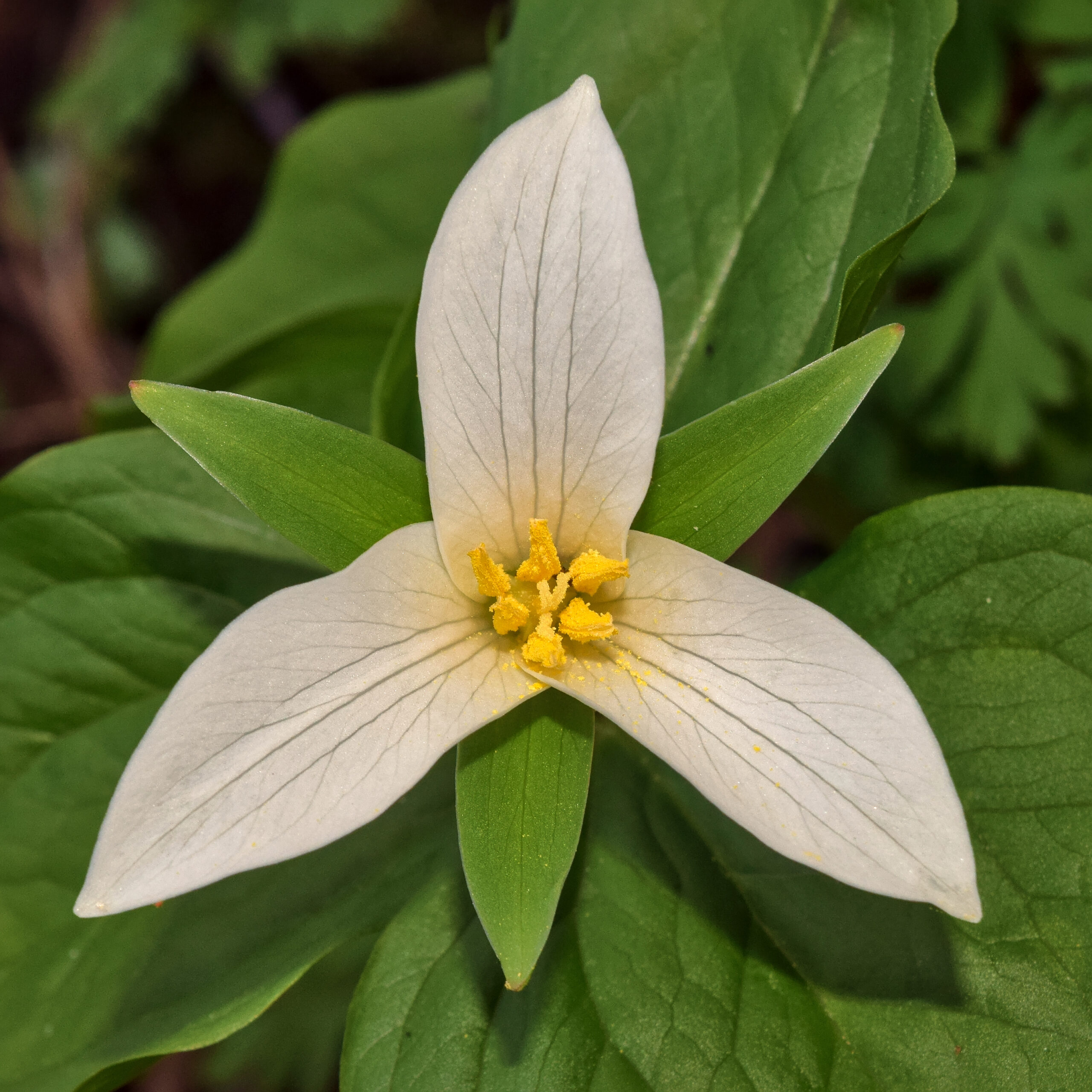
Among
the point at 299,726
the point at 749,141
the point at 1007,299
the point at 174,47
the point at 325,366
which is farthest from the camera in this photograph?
the point at 174,47

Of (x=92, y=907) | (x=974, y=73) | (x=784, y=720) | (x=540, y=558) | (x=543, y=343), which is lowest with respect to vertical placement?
(x=974, y=73)

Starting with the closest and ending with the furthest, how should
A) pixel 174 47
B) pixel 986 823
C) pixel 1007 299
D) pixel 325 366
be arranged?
1. pixel 986 823
2. pixel 325 366
3. pixel 1007 299
4. pixel 174 47

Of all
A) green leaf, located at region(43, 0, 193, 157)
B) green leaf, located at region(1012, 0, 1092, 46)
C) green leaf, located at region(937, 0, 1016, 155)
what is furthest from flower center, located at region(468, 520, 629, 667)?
green leaf, located at region(43, 0, 193, 157)

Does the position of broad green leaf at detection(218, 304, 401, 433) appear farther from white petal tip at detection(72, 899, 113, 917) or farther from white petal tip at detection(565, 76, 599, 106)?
white petal tip at detection(72, 899, 113, 917)

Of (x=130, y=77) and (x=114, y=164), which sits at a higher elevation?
(x=130, y=77)

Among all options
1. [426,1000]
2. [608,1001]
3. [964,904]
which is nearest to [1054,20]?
[964,904]

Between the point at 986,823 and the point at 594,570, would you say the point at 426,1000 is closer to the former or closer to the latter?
the point at 594,570
